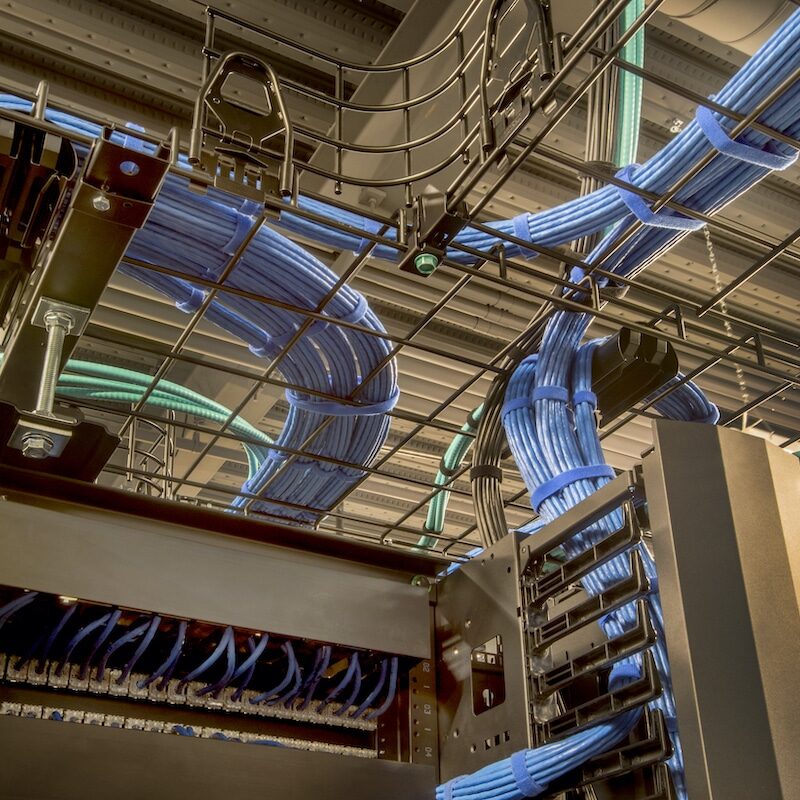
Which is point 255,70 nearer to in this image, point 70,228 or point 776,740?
point 70,228

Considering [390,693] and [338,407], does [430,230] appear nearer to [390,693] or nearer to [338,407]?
[338,407]

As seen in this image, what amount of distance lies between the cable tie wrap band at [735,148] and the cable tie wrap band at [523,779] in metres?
1.02

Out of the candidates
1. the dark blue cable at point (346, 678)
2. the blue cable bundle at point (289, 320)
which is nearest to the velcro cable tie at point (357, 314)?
the blue cable bundle at point (289, 320)

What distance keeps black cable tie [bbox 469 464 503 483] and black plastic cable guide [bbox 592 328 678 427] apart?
273 mm

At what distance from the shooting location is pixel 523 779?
138 cm

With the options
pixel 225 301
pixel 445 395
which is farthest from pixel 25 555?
pixel 445 395

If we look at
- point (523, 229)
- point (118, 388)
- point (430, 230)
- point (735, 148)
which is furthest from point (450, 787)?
point (118, 388)

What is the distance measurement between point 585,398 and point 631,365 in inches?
5.1

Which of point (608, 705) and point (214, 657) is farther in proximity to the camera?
point (214, 657)

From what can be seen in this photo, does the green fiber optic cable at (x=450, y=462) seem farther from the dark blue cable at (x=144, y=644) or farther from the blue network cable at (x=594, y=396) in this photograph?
the dark blue cable at (x=144, y=644)

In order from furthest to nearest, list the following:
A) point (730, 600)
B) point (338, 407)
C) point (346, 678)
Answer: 1. point (338, 407)
2. point (346, 678)
3. point (730, 600)

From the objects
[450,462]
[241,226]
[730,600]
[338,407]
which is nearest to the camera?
[730,600]

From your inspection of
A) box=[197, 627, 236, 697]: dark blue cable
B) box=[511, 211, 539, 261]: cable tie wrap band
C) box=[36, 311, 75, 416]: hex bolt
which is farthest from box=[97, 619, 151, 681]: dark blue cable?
box=[511, 211, 539, 261]: cable tie wrap band

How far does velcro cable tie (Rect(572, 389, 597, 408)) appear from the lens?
6.48ft
